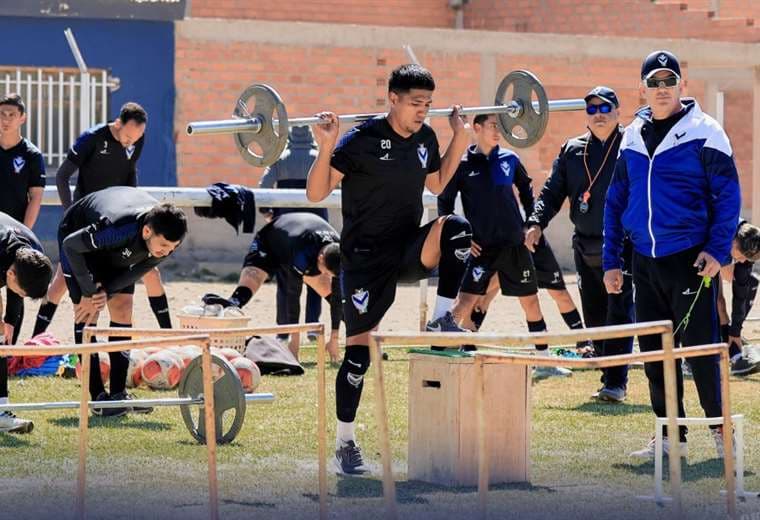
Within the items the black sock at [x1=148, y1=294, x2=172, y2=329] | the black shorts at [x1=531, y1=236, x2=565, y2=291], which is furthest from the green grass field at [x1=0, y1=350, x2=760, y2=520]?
the black shorts at [x1=531, y1=236, x2=565, y2=291]

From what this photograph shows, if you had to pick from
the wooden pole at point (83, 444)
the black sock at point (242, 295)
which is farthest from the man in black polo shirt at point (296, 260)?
the wooden pole at point (83, 444)

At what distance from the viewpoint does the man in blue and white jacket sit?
7.97 m

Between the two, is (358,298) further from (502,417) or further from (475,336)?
(475,336)

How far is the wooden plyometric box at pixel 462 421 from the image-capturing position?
7.63 meters

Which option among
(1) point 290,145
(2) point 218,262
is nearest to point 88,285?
(1) point 290,145

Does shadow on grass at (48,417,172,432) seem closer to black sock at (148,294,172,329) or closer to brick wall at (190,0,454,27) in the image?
black sock at (148,294,172,329)

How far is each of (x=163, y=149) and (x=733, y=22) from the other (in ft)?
34.5

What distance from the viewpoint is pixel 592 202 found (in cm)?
1087

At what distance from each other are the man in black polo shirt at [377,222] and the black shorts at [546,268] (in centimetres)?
410

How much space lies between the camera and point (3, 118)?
1159 centimetres

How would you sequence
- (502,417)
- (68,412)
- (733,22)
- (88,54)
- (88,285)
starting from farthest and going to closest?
(733,22), (88,54), (68,412), (88,285), (502,417)

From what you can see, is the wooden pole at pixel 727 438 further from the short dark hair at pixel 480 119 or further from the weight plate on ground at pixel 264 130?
the short dark hair at pixel 480 119

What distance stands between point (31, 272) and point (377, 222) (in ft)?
5.85

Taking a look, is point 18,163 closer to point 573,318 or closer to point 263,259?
point 263,259
